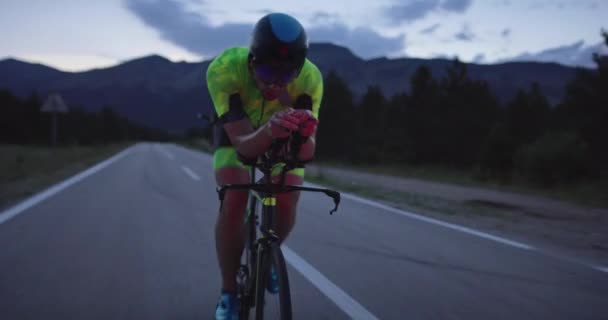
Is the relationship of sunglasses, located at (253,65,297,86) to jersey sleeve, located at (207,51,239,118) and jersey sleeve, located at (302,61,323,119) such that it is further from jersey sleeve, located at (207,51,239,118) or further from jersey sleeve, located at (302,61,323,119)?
jersey sleeve, located at (302,61,323,119)

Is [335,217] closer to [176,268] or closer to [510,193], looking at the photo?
[176,268]

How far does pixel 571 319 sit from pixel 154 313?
8.90ft

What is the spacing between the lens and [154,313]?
3.16 meters

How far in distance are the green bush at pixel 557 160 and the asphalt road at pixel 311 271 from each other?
12.5 m

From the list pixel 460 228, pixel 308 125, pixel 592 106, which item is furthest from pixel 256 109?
pixel 592 106

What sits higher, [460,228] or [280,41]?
[280,41]

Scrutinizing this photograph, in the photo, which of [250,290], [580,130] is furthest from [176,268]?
[580,130]

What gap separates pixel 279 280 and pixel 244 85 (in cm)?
105

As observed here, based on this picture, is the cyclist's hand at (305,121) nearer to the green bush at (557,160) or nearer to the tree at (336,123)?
the green bush at (557,160)

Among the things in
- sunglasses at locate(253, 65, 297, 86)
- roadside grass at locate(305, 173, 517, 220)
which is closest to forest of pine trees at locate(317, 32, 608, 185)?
roadside grass at locate(305, 173, 517, 220)

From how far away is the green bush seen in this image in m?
16.8

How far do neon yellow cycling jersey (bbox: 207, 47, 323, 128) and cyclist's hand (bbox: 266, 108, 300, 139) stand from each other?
0.52 metres

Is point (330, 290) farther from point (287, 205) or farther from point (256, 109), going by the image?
point (256, 109)

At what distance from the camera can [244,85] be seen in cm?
250
